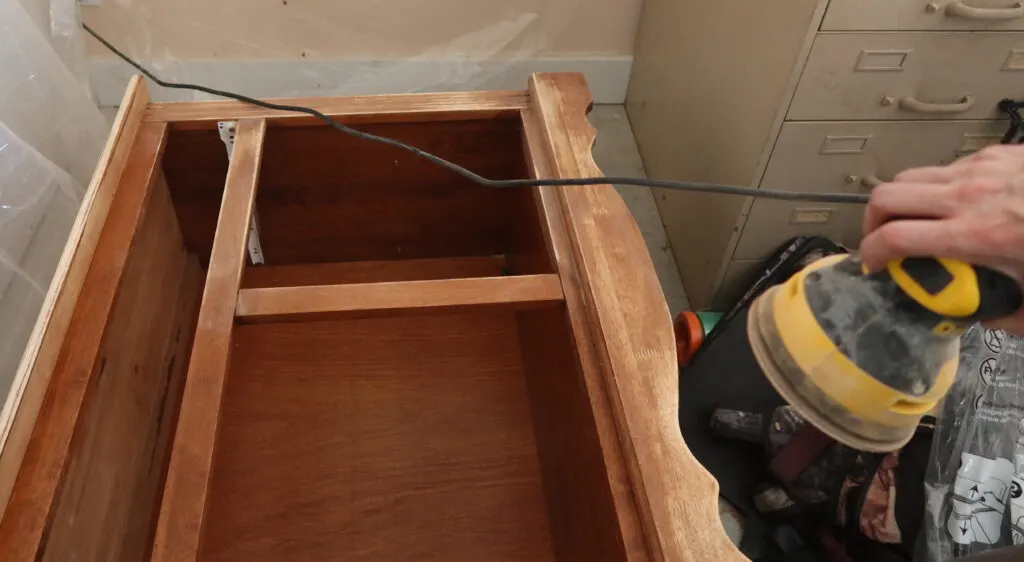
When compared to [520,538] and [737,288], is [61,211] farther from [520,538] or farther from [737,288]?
[737,288]

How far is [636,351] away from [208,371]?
0.42m

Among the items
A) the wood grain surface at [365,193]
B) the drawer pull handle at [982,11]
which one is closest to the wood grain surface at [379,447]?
the wood grain surface at [365,193]

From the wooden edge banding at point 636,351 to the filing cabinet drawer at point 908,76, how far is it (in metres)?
0.35

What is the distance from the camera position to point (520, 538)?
955 millimetres

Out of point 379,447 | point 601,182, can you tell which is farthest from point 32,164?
point 601,182

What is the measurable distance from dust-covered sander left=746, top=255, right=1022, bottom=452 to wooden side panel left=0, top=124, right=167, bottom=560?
0.58 m

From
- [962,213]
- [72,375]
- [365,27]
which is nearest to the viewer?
[962,213]

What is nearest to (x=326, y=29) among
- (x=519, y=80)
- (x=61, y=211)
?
(x=519, y=80)

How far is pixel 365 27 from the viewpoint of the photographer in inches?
64.1

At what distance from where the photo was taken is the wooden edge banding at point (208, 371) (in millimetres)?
622

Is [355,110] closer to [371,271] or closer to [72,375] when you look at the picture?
[371,271]

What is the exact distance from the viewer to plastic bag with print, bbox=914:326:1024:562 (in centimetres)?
95

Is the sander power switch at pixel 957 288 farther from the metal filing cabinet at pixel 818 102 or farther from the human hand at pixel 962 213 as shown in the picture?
the metal filing cabinet at pixel 818 102

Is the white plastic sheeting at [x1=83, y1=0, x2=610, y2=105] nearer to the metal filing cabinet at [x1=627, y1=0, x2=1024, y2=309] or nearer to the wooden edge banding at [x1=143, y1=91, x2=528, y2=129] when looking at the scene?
the metal filing cabinet at [x1=627, y1=0, x2=1024, y2=309]
